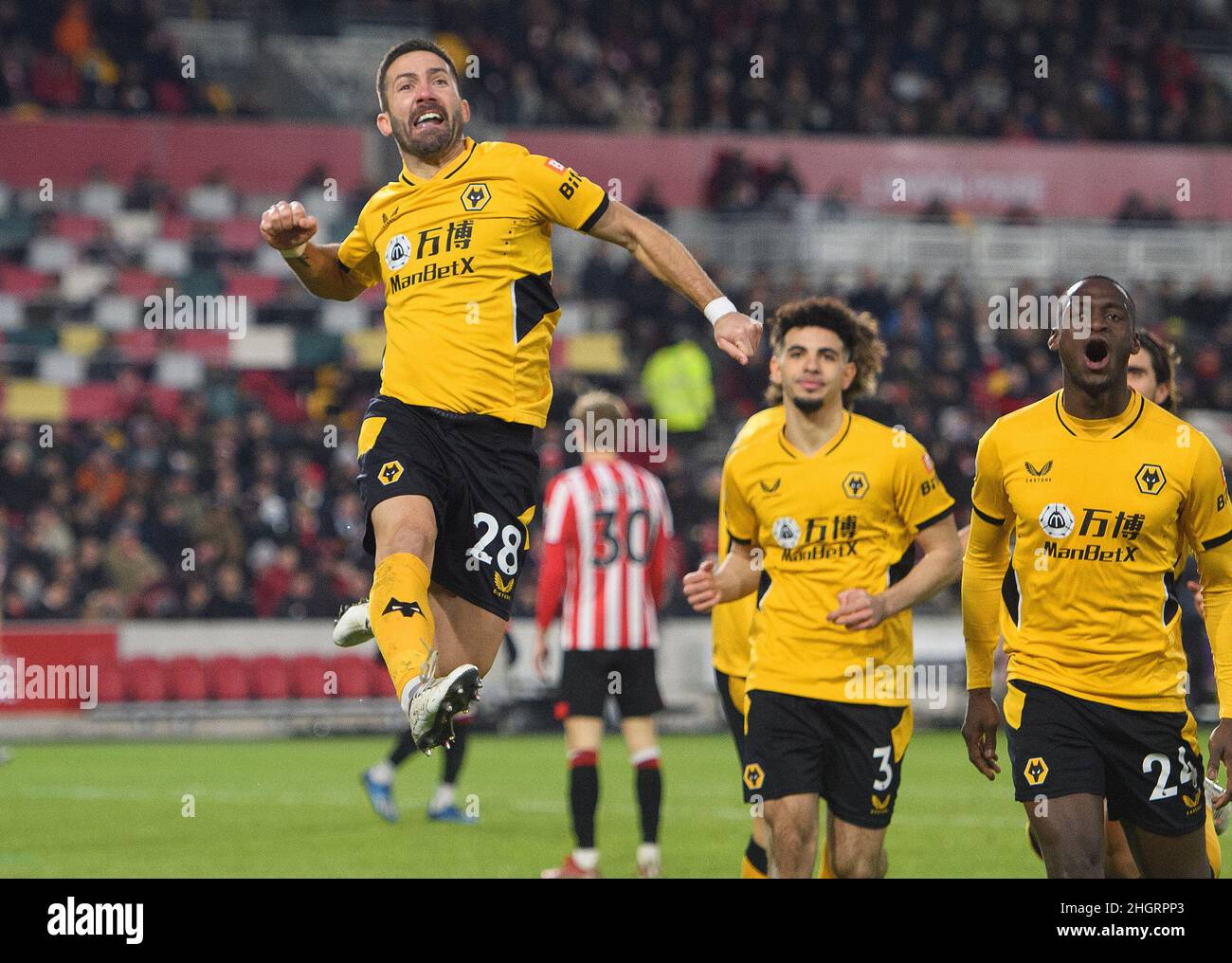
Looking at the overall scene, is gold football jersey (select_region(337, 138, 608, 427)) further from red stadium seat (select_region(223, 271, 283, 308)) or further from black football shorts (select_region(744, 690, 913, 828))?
red stadium seat (select_region(223, 271, 283, 308))

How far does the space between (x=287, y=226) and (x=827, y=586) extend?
2.63 m

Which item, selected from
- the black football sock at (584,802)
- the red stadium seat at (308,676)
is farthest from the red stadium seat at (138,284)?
the black football sock at (584,802)

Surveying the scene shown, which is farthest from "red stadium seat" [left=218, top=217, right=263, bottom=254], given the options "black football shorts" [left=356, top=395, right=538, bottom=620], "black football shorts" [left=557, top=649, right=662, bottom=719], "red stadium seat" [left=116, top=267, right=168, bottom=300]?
"black football shorts" [left=356, top=395, right=538, bottom=620]

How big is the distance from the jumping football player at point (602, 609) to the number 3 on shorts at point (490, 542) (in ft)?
12.1

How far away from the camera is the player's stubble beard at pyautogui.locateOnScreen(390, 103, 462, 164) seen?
6.68 metres

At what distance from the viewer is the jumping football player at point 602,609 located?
33.9 ft

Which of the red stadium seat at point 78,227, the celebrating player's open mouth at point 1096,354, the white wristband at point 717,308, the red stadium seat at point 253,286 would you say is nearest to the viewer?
the white wristband at point 717,308

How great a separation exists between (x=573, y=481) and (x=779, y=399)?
240cm

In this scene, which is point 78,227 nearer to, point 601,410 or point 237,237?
point 237,237

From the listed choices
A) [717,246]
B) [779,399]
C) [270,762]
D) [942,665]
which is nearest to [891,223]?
[717,246]

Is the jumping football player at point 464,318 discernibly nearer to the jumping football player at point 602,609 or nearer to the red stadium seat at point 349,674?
the jumping football player at point 602,609

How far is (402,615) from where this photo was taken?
604cm

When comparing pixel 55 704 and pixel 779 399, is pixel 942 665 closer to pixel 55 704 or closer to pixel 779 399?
pixel 55 704

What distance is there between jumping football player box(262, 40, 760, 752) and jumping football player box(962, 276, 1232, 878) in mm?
1420
